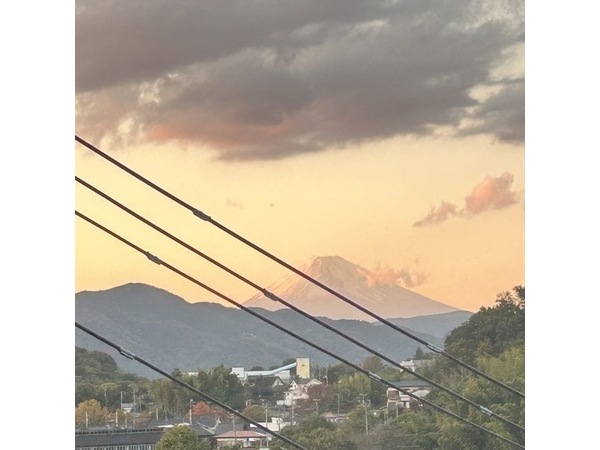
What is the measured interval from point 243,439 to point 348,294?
3.67ft

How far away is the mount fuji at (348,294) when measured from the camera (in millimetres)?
6074

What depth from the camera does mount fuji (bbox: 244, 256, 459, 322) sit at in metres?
6.07

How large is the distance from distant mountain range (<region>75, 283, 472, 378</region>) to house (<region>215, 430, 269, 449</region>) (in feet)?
1.68

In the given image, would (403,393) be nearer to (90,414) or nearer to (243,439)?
(243,439)

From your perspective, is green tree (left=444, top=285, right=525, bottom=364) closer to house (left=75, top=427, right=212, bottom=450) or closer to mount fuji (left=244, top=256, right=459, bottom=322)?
mount fuji (left=244, top=256, right=459, bottom=322)

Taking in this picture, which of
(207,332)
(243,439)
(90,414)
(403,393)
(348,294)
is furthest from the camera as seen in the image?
(403,393)

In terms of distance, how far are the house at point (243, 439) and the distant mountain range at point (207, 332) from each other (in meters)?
0.51

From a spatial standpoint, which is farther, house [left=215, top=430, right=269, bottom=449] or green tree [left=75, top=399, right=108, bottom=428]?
house [left=215, top=430, right=269, bottom=449]

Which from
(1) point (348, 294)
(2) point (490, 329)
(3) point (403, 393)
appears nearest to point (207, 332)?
(1) point (348, 294)

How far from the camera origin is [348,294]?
611 centimetres

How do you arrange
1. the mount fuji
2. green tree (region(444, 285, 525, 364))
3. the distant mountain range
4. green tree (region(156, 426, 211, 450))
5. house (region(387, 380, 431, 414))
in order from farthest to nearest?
house (region(387, 380, 431, 414))
green tree (region(444, 285, 525, 364))
the mount fuji
green tree (region(156, 426, 211, 450))
the distant mountain range

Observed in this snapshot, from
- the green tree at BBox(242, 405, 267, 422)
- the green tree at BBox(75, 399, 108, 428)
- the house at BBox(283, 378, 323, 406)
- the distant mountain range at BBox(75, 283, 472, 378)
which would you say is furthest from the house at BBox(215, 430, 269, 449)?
the green tree at BBox(75, 399, 108, 428)
